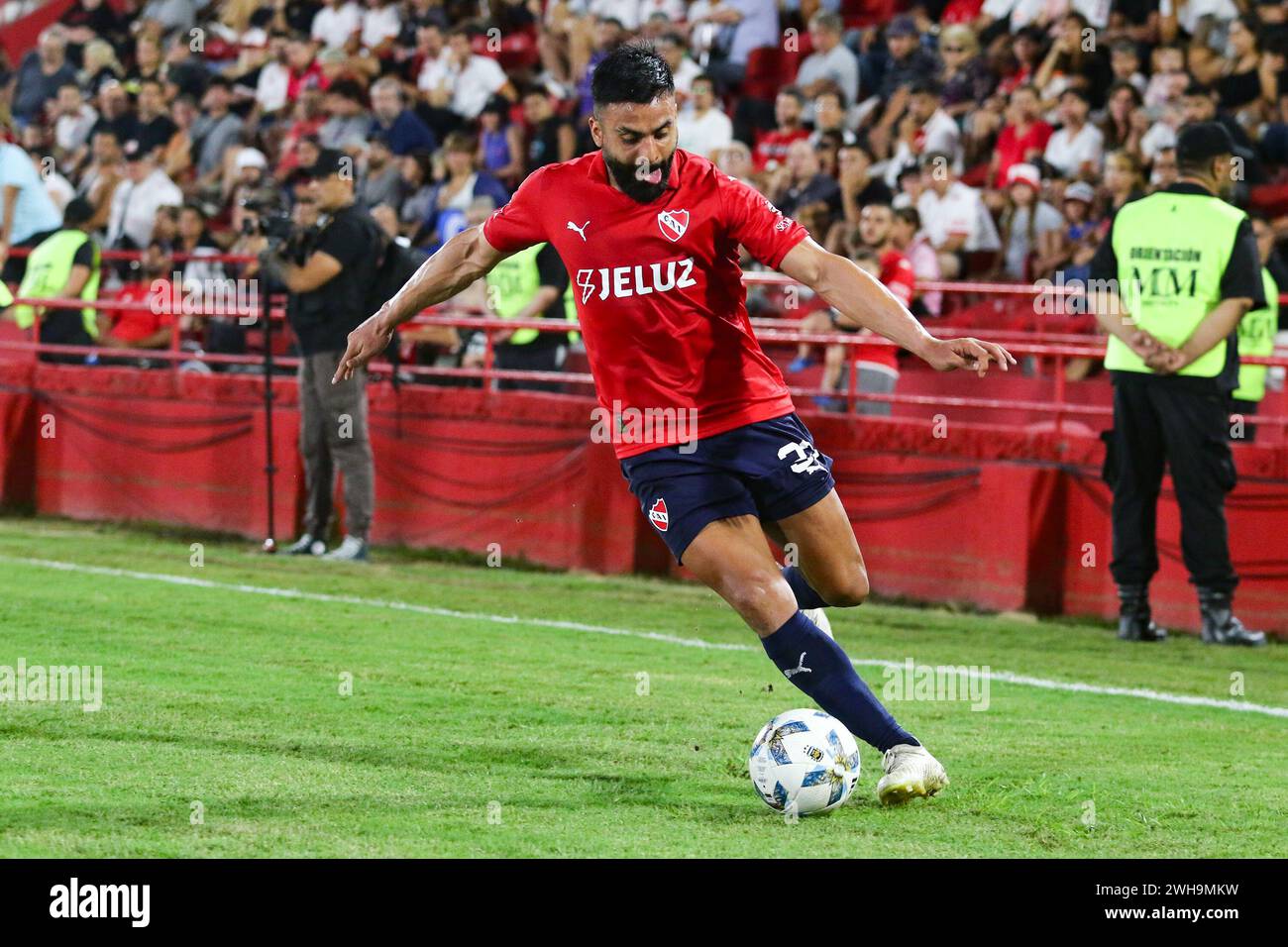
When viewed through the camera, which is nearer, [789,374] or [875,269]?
[875,269]

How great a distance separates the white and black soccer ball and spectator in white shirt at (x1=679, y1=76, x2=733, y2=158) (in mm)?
11682

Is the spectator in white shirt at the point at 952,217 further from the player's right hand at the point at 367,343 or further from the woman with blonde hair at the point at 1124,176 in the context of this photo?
the player's right hand at the point at 367,343

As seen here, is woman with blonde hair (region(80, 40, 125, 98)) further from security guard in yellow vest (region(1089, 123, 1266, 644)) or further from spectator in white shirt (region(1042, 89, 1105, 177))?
security guard in yellow vest (region(1089, 123, 1266, 644))

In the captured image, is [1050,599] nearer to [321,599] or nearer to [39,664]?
[321,599]

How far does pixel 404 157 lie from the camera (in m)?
19.4

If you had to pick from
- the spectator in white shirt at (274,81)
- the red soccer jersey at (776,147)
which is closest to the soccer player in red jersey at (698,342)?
the red soccer jersey at (776,147)

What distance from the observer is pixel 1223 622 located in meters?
11.2

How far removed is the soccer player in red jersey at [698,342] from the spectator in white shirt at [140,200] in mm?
13838

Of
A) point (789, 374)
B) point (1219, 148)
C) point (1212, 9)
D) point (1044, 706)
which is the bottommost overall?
point (1044, 706)

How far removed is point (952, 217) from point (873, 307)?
9.73 metres

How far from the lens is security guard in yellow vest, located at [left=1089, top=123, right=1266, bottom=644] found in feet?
36.4

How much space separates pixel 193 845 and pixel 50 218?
14.9 m
